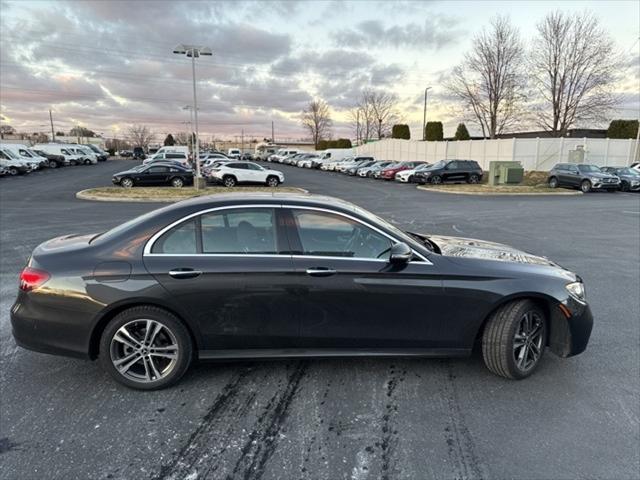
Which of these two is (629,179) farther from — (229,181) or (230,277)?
(230,277)

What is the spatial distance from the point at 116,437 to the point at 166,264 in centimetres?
119

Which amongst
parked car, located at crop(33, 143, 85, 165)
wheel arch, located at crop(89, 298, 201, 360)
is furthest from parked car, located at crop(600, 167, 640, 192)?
parked car, located at crop(33, 143, 85, 165)

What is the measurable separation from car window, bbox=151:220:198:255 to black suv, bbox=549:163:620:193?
86.6ft

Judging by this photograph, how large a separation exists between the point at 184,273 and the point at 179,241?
287 millimetres

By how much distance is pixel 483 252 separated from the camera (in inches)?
145

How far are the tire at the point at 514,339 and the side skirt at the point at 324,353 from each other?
0.22 metres

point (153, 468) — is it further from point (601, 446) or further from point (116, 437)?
point (601, 446)

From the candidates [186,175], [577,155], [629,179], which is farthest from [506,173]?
[186,175]

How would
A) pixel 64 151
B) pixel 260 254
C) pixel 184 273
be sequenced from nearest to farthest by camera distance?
1. pixel 184 273
2. pixel 260 254
3. pixel 64 151

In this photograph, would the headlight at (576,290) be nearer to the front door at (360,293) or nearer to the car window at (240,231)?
the front door at (360,293)

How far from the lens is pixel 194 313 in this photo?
312cm

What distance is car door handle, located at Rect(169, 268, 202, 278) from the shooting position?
3.07 meters

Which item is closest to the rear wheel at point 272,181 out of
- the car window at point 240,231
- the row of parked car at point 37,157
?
the row of parked car at point 37,157

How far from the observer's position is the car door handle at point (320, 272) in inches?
123
